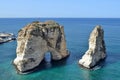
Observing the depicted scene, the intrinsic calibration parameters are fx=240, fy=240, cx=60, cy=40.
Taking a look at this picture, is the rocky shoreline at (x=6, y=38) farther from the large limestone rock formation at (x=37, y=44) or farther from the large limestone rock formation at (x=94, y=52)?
the large limestone rock formation at (x=94, y=52)

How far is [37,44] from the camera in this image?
54.3 meters

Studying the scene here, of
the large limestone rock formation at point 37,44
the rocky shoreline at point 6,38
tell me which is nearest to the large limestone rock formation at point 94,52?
the large limestone rock formation at point 37,44

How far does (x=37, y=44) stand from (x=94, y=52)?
42.8 feet

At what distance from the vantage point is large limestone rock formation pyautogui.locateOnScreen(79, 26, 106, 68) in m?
53.2

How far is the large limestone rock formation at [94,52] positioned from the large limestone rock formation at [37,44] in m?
7.84

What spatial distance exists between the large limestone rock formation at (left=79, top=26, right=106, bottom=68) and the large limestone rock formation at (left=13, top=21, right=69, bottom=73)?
7843mm

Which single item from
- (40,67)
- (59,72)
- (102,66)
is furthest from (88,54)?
(40,67)

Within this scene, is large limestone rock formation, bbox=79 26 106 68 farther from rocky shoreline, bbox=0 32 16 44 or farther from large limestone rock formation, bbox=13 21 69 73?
rocky shoreline, bbox=0 32 16 44

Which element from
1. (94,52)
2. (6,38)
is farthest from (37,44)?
(6,38)

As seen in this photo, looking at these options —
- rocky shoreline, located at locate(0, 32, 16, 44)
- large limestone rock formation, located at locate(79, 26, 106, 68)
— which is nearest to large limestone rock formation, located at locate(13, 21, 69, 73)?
large limestone rock formation, located at locate(79, 26, 106, 68)

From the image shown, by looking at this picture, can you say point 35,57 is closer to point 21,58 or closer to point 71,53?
point 21,58

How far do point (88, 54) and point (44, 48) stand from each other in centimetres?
1043

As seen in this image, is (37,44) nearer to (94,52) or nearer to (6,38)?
(94,52)

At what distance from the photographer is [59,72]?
169 ft
